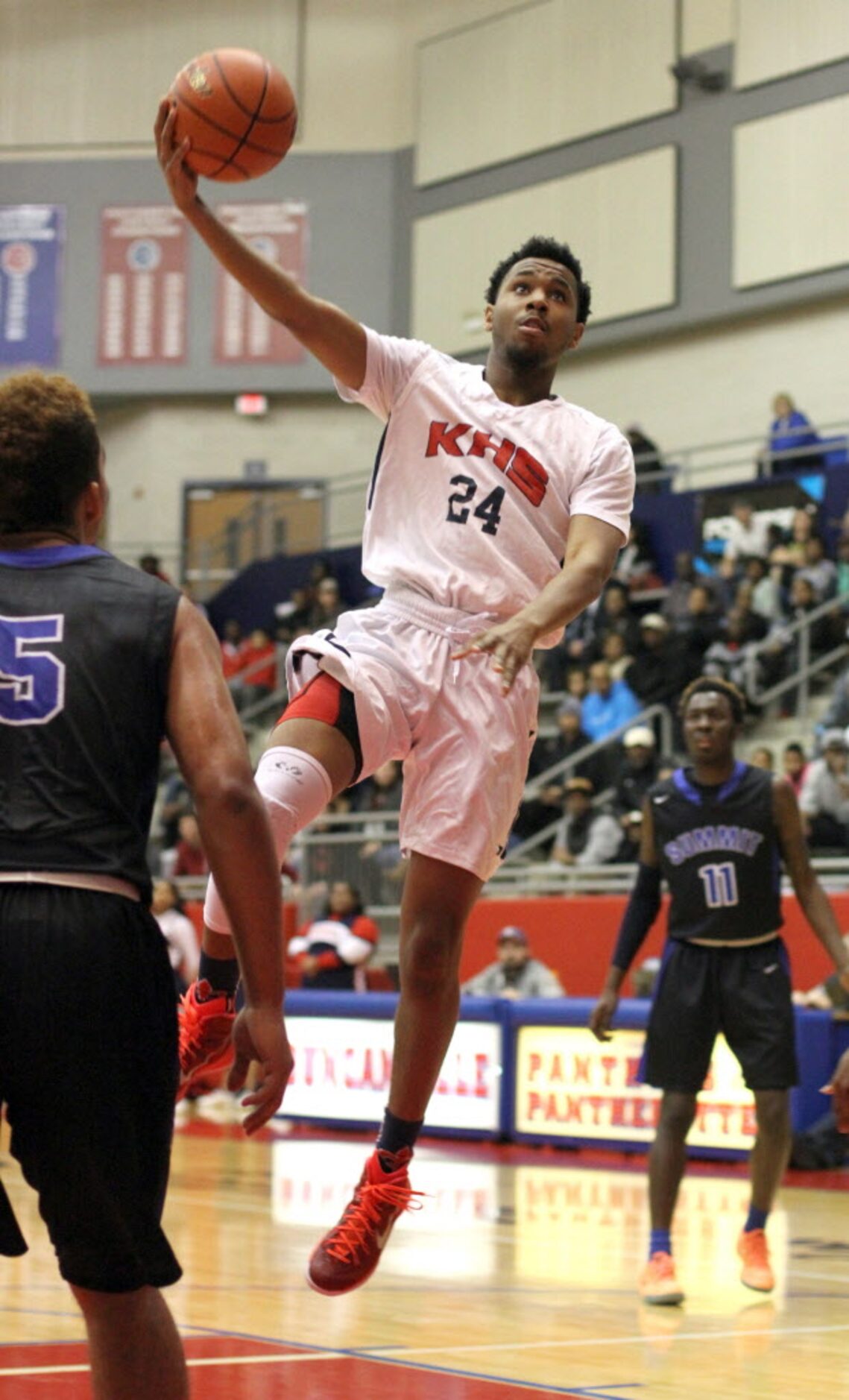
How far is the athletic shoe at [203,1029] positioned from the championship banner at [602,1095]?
7839 mm

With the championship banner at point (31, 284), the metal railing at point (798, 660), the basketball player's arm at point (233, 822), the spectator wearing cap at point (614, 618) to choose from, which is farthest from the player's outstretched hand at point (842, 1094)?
the championship banner at point (31, 284)

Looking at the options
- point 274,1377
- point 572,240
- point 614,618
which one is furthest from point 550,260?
point 572,240

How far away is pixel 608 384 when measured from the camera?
24.3 meters

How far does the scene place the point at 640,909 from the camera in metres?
8.64

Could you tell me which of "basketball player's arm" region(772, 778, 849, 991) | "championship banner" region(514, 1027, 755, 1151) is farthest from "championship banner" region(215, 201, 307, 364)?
"basketball player's arm" region(772, 778, 849, 991)

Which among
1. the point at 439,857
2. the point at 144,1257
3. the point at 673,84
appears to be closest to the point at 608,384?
the point at 673,84

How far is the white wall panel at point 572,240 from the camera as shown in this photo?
2322 cm

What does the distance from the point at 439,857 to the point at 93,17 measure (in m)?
24.5

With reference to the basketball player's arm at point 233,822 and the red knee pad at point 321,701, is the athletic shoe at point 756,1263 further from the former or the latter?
the basketball player's arm at point 233,822

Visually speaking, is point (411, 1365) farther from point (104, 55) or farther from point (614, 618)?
point (104, 55)

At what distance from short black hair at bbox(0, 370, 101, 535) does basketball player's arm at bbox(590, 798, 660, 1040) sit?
5120mm

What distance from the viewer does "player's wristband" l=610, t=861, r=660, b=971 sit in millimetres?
8562

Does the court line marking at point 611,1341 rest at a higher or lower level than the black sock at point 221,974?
lower

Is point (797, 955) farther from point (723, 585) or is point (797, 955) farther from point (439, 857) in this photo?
point (439, 857)
